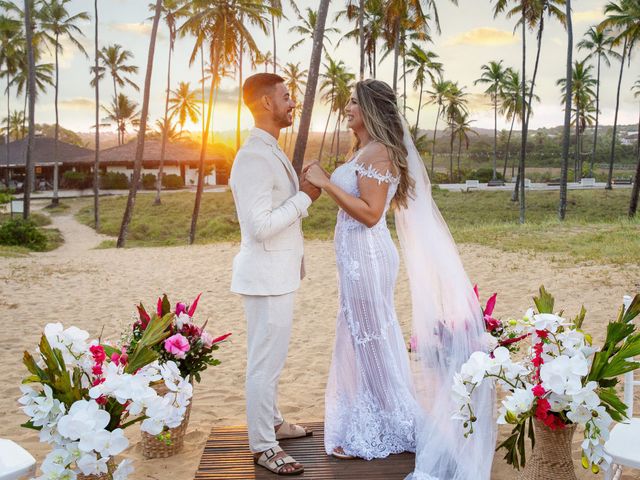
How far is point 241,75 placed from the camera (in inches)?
1268

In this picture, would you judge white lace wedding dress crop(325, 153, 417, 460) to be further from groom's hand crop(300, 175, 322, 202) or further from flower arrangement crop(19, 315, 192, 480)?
flower arrangement crop(19, 315, 192, 480)

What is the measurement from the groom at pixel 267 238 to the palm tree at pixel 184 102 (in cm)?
4512

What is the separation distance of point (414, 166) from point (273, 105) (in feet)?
3.22

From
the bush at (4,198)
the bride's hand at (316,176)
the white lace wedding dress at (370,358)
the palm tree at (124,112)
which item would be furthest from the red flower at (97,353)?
the palm tree at (124,112)

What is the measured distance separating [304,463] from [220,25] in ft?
78.1

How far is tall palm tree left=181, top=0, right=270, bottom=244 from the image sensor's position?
2438cm

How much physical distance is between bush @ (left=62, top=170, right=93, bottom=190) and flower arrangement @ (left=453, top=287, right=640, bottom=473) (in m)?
46.1

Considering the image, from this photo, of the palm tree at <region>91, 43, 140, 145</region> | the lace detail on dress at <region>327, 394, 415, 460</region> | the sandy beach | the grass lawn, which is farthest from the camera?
the palm tree at <region>91, 43, 140, 145</region>

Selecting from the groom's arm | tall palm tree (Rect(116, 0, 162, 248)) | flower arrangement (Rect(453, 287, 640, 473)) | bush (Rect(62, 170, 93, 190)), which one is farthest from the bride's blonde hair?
bush (Rect(62, 170, 93, 190))

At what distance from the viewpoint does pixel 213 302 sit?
10.2 m

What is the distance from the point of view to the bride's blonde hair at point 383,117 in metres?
3.56

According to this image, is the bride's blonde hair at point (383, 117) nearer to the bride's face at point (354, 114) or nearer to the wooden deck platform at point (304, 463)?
the bride's face at point (354, 114)

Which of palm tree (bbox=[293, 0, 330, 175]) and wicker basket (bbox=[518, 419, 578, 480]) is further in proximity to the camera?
palm tree (bbox=[293, 0, 330, 175])

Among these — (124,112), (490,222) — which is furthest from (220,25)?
(124,112)
